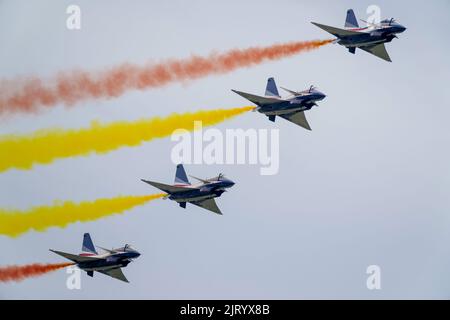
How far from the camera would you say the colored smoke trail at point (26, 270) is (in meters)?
108

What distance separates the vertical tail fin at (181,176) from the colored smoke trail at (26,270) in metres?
9.31

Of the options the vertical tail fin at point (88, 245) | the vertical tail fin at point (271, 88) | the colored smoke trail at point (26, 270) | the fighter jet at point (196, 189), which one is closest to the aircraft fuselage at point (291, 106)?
the vertical tail fin at point (271, 88)

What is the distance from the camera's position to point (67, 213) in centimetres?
11075

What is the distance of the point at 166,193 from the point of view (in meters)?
110

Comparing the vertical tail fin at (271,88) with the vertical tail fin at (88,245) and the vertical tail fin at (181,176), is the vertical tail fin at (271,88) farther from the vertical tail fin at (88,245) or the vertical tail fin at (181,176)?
the vertical tail fin at (88,245)

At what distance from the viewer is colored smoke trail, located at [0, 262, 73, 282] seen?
108 m

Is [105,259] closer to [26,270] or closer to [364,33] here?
[26,270]

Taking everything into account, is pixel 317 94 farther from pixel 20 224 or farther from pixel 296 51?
pixel 20 224

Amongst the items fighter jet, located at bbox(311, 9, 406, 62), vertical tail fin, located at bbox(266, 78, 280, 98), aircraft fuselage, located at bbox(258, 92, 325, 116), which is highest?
fighter jet, located at bbox(311, 9, 406, 62)

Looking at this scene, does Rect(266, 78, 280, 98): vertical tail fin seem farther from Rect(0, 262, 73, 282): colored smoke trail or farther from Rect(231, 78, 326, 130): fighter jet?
Rect(0, 262, 73, 282): colored smoke trail

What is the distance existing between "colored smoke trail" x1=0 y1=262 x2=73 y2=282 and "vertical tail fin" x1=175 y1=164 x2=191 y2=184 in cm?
931

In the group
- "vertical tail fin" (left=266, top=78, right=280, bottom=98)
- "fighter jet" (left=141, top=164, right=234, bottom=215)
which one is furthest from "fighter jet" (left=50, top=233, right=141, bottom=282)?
"vertical tail fin" (left=266, top=78, right=280, bottom=98)

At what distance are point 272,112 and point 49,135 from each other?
15.8 m

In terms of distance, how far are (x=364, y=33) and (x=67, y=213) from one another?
23.8 meters
